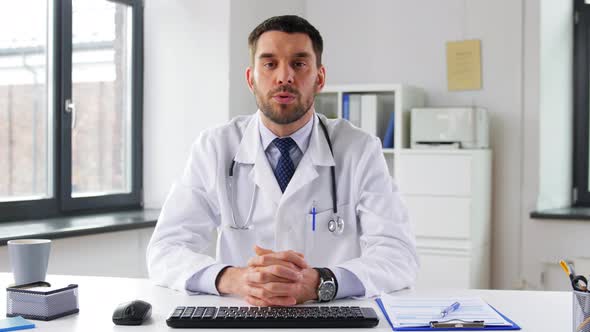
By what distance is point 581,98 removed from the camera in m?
4.37

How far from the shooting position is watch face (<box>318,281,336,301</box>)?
1.71 m

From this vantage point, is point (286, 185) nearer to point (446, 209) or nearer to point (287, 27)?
point (287, 27)

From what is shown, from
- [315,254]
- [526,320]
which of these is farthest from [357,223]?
[526,320]

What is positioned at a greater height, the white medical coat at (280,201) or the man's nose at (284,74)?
the man's nose at (284,74)

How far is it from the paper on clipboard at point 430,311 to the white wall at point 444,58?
106 inches

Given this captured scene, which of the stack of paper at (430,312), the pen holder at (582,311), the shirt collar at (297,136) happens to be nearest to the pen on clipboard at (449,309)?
the stack of paper at (430,312)

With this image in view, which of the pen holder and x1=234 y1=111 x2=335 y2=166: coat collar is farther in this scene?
x1=234 y1=111 x2=335 y2=166: coat collar

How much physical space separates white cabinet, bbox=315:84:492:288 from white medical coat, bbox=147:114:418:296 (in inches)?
70.5

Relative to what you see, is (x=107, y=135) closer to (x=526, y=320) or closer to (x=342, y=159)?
(x=342, y=159)

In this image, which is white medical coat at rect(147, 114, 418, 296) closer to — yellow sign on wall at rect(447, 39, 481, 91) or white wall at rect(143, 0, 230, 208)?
white wall at rect(143, 0, 230, 208)

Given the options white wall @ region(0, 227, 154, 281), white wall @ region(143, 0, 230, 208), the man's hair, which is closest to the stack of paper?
the man's hair

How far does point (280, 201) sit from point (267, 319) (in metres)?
0.69

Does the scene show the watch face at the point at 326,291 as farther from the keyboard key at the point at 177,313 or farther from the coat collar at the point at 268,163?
the coat collar at the point at 268,163

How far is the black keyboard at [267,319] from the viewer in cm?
148
